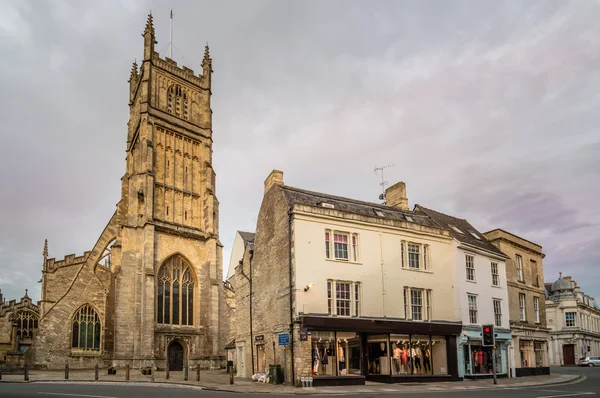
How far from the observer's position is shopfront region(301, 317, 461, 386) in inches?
910

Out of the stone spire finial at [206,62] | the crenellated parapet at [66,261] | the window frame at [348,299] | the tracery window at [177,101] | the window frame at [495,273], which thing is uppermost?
the stone spire finial at [206,62]

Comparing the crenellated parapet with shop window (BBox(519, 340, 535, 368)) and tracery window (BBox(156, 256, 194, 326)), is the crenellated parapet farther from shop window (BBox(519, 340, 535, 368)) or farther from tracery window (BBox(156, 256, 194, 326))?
shop window (BBox(519, 340, 535, 368))

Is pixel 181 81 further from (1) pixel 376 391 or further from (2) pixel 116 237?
(1) pixel 376 391

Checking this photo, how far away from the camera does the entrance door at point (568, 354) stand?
6531 centimetres

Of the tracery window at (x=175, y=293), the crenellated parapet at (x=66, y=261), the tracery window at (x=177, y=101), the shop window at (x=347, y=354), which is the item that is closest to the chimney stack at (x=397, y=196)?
the shop window at (x=347, y=354)

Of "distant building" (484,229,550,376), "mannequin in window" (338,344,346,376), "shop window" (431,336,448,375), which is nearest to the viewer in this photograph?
"mannequin in window" (338,344,346,376)

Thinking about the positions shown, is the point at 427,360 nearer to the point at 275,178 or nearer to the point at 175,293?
the point at 275,178

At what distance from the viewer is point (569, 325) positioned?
67250mm

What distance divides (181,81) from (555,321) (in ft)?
185

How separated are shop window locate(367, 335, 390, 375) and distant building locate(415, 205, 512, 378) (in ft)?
16.7

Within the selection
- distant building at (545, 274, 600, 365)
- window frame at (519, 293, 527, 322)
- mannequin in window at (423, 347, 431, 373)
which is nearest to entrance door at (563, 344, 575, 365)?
distant building at (545, 274, 600, 365)

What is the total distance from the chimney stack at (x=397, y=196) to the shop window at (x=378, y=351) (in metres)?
10.6

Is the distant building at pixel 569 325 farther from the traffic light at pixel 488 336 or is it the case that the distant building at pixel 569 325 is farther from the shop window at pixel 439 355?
the traffic light at pixel 488 336

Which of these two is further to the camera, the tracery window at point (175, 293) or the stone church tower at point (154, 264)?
the tracery window at point (175, 293)
